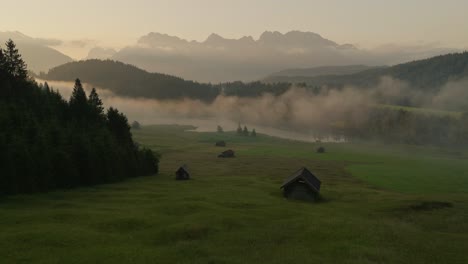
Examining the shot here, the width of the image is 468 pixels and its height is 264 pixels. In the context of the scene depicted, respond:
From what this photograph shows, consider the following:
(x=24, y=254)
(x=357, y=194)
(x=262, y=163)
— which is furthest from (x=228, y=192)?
(x=262, y=163)

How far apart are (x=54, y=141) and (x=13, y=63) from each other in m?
29.6

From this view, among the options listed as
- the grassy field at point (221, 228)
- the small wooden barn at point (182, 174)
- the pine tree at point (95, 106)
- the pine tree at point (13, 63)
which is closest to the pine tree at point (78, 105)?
the pine tree at point (95, 106)

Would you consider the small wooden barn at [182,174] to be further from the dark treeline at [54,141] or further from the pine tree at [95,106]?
the pine tree at [95,106]

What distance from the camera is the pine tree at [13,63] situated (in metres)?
86.7

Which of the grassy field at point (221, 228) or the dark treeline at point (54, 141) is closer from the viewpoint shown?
the grassy field at point (221, 228)

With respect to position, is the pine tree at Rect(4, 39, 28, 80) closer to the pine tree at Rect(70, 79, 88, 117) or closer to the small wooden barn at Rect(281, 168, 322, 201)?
the pine tree at Rect(70, 79, 88, 117)

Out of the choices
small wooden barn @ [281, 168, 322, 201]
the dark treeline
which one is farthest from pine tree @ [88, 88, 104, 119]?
small wooden barn @ [281, 168, 322, 201]

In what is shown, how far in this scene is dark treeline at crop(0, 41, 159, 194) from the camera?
59.1 meters

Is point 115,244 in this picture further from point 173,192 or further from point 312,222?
point 173,192

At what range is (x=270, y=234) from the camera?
41.9m

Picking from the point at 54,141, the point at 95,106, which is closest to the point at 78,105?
the point at 95,106

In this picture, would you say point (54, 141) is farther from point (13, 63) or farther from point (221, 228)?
point (221, 228)

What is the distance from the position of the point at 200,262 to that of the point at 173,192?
35632mm

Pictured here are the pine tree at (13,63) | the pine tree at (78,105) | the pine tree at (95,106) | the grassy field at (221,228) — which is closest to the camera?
the grassy field at (221,228)
